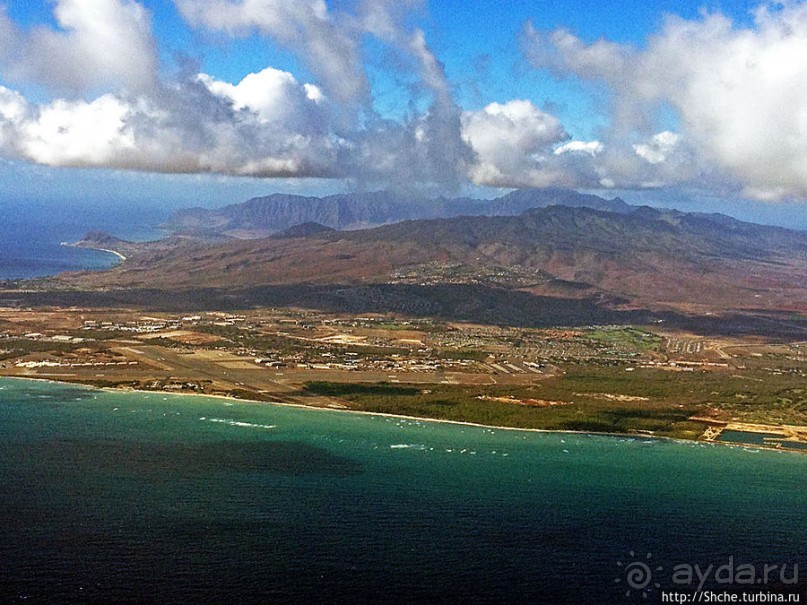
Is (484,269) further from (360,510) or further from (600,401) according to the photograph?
(360,510)

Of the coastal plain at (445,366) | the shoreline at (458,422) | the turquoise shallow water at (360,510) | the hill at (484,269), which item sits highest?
the hill at (484,269)

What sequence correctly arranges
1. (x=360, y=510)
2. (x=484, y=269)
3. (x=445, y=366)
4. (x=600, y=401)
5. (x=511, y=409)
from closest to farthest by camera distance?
(x=360, y=510)
(x=511, y=409)
(x=600, y=401)
(x=445, y=366)
(x=484, y=269)

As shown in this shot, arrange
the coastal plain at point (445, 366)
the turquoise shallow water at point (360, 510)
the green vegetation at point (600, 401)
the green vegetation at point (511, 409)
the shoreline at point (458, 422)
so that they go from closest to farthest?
the turquoise shallow water at point (360, 510), the shoreline at point (458, 422), the green vegetation at point (511, 409), the green vegetation at point (600, 401), the coastal plain at point (445, 366)

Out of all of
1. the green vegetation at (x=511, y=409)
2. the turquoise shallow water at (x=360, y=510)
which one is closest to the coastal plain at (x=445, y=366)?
the green vegetation at (x=511, y=409)

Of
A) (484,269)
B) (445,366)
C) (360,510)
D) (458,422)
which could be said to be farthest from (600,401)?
(484,269)

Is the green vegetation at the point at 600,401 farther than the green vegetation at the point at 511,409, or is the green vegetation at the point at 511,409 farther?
the green vegetation at the point at 600,401

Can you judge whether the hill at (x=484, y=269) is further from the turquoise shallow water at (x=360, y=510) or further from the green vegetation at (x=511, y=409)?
the turquoise shallow water at (x=360, y=510)

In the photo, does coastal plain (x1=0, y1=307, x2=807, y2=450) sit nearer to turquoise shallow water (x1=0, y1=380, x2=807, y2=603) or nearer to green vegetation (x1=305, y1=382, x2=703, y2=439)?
green vegetation (x1=305, y1=382, x2=703, y2=439)

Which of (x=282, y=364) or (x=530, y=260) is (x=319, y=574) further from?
(x=530, y=260)

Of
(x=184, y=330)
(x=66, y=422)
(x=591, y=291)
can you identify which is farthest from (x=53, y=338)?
(x=591, y=291)
